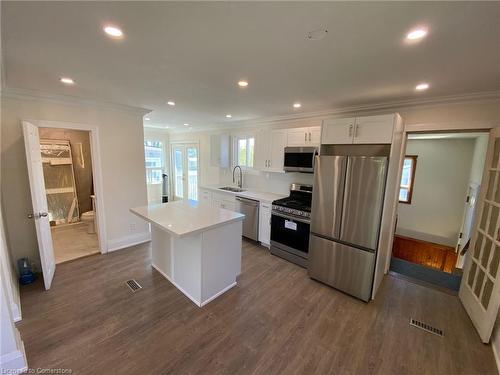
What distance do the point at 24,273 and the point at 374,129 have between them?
15.8 ft

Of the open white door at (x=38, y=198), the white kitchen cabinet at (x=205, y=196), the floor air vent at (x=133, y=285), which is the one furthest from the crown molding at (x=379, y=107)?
the floor air vent at (x=133, y=285)

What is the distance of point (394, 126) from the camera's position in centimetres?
239

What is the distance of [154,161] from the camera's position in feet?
23.2

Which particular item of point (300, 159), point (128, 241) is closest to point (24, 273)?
point (128, 241)

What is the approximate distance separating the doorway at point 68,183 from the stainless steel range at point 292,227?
146 inches

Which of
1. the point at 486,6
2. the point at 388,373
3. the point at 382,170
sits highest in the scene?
the point at 486,6

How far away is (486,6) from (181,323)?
10.6 ft

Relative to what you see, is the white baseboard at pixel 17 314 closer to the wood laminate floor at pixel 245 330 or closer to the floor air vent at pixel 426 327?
the wood laminate floor at pixel 245 330

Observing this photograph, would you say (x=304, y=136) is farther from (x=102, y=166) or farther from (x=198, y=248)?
(x=102, y=166)

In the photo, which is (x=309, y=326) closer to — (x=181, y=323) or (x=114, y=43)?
(x=181, y=323)

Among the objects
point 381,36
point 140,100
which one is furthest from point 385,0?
point 140,100

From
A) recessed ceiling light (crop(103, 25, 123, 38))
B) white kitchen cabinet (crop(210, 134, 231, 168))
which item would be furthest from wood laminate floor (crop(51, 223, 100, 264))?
recessed ceiling light (crop(103, 25, 123, 38))

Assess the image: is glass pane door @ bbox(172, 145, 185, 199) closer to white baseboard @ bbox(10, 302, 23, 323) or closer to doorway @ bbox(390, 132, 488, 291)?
white baseboard @ bbox(10, 302, 23, 323)

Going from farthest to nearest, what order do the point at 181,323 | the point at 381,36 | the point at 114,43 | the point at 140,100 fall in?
the point at 140,100 < the point at 181,323 < the point at 114,43 < the point at 381,36
